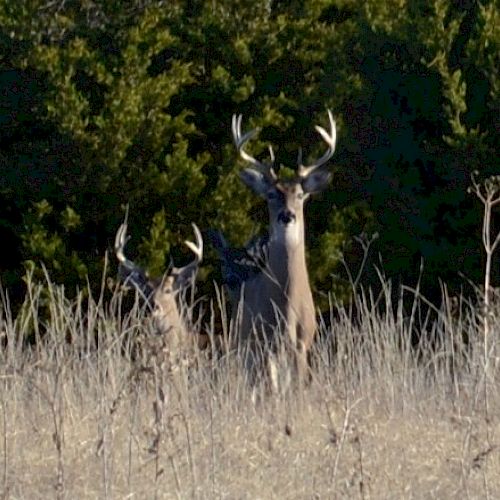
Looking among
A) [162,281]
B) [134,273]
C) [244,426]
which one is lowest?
[162,281]

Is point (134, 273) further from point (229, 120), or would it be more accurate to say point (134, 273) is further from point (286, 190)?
point (229, 120)

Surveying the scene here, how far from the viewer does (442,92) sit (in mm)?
14180

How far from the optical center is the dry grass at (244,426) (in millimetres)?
6219

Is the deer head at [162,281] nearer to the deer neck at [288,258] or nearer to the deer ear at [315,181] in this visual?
the deer neck at [288,258]

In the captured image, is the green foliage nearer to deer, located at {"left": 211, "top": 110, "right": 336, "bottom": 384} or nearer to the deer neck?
deer, located at {"left": 211, "top": 110, "right": 336, "bottom": 384}

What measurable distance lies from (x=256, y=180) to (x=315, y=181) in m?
0.42

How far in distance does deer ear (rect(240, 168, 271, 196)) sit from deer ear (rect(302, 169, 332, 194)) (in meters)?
0.28

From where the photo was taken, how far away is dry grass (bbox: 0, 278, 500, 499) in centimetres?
622

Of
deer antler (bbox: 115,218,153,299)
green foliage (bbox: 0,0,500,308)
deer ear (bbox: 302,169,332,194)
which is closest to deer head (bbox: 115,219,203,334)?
Answer: deer antler (bbox: 115,218,153,299)

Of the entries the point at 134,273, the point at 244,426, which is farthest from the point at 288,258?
the point at 244,426

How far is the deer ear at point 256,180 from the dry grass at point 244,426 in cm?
425

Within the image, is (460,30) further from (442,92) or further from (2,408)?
(2,408)

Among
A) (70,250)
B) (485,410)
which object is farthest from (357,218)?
(485,410)

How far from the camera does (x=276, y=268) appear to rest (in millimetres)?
12273
